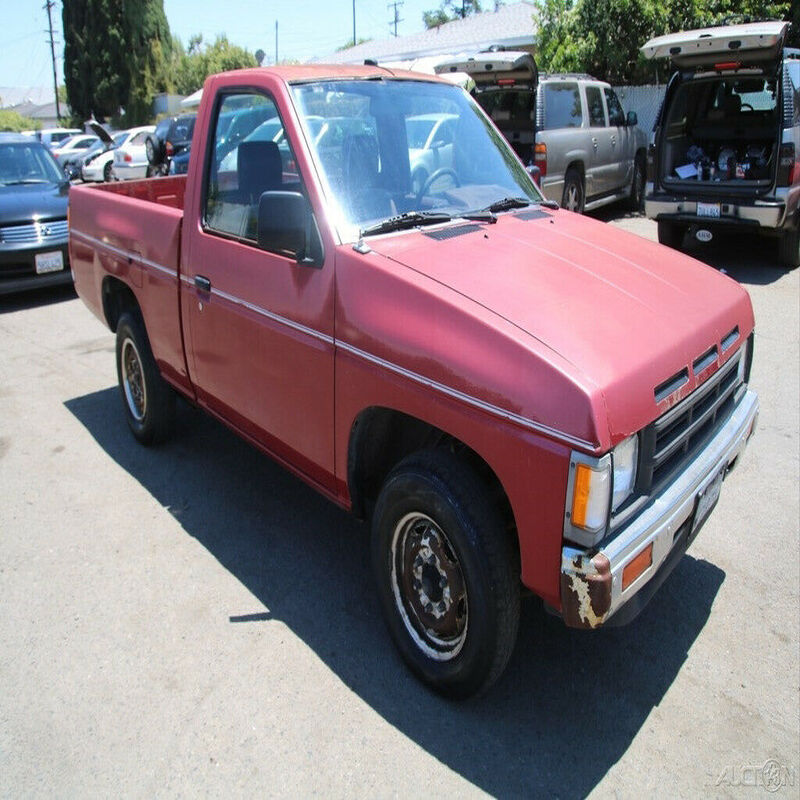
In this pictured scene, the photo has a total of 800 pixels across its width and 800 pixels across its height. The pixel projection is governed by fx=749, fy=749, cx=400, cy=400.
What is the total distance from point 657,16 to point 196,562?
45.7 ft

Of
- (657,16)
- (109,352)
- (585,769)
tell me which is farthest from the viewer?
(657,16)

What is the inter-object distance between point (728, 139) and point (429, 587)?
946 centimetres

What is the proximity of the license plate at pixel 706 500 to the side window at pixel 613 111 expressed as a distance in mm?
10916

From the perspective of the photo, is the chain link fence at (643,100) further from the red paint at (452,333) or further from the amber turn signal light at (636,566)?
the amber turn signal light at (636,566)

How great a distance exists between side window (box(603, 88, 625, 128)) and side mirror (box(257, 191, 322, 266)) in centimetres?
1087

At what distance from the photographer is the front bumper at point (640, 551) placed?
225 cm

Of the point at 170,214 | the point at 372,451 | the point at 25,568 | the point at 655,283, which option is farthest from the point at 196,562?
the point at 655,283

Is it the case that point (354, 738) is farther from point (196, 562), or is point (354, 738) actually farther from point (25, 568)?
point (25, 568)

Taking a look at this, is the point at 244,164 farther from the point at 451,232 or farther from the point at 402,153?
the point at 451,232

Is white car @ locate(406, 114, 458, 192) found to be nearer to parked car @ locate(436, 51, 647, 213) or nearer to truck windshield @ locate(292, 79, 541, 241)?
truck windshield @ locate(292, 79, 541, 241)

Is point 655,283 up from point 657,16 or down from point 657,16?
down

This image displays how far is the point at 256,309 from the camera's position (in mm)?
3361

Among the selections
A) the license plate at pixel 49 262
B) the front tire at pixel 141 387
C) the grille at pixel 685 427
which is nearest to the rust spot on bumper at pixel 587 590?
the grille at pixel 685 427

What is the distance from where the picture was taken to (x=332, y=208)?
3039 millimetres
